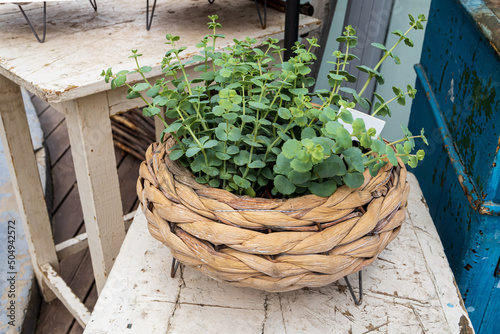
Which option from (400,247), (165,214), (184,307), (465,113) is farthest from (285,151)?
(465,113)

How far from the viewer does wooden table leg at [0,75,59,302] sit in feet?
4.92

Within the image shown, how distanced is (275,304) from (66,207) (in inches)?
81.4

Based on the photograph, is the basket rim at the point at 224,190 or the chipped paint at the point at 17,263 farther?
the chipped paint at the point at 17,263

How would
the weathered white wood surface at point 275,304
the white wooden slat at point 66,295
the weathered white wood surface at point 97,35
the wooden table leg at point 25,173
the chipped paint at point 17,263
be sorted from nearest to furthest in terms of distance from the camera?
the weathered white wood surface at point 275,304 < the weathered white wood surface at point 97,35 < the wooden table leg at point 25,173 < the white wooden slat at point 66,295 < the chipped paint at point 17,263

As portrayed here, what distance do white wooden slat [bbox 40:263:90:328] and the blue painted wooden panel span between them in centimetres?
126

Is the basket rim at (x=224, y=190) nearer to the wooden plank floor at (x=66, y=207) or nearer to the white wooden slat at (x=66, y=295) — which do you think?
the white wooden slat at (x=66, y=295)

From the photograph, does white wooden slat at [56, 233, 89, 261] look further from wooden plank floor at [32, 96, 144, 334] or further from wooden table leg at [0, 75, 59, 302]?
wooden plank floor at [32, 96, 144, 334]

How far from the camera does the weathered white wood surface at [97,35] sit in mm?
1047

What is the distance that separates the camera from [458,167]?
106cm

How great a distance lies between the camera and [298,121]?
27.6 inches

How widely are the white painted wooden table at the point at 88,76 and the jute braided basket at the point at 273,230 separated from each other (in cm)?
47

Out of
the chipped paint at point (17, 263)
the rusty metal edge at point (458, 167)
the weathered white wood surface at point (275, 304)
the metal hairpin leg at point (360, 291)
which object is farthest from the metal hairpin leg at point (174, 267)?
the chipped paint at point (17, 263)

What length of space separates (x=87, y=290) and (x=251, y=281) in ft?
5.52

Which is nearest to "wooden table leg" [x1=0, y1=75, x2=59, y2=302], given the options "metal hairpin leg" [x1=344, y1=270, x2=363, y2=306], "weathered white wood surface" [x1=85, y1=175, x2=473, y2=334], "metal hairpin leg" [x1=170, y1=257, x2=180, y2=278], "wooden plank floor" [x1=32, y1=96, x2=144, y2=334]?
"wooden plank floor" [x1=32, y1=96, x2=144, y2=334]
